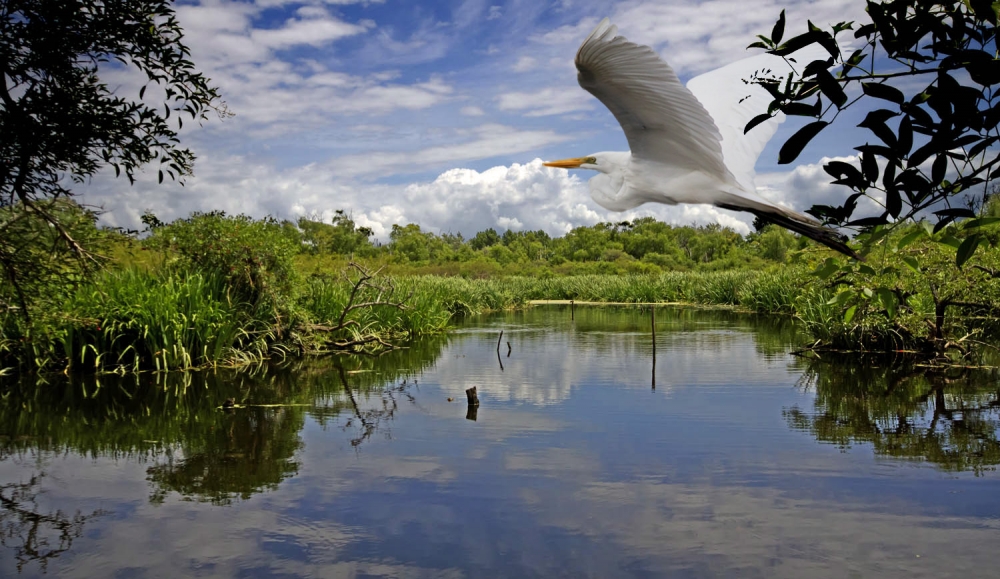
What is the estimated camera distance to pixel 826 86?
1299 millimetres

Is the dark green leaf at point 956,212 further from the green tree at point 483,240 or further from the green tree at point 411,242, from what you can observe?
the green tree at point 483,240

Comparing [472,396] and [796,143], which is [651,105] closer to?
[796,143]

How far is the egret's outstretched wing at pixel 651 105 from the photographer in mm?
2092

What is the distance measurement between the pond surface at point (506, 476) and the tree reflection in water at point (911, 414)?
34 millimetres

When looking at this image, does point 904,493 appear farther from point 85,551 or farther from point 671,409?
point 85,551

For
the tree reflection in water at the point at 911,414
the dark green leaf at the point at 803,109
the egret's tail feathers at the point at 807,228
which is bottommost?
the tree reflection in water at the point at 911,414

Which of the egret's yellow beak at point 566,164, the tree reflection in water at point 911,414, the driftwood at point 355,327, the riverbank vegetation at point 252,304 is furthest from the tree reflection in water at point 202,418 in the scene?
the tree reflection in water at point 911,414

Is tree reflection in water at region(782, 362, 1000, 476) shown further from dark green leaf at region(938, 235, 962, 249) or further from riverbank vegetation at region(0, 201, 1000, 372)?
dark green leaf at region(938, 235, 962, 249)

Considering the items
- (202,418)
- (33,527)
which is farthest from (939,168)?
Answer: (202,418)

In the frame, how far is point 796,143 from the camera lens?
131 centimetres

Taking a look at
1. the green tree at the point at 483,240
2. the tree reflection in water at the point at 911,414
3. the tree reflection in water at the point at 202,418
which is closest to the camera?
the tree reflection in water at the point at 202,418

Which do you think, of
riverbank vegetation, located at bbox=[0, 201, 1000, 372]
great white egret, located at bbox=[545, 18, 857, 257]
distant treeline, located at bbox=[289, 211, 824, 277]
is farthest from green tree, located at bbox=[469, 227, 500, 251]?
great white egret, located at bbox=[545, 18, 857, 257]

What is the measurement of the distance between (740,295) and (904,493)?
59.5 ft

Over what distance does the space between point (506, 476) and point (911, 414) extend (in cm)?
396
